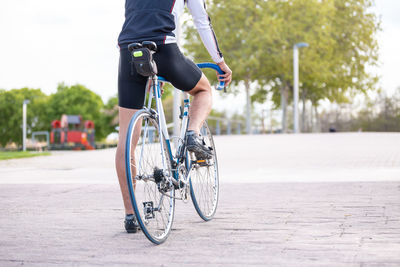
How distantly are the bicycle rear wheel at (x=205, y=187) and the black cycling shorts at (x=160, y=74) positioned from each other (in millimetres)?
660

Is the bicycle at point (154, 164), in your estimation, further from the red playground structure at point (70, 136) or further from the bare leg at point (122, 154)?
the red playground structure at point (70, 136)

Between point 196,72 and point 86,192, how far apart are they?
3377mm

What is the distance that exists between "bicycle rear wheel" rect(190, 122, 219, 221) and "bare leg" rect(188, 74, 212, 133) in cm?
36

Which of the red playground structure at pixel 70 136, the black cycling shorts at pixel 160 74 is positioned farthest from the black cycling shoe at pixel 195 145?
the red playground structure at pixel 70 136

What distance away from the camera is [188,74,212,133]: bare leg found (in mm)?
4077

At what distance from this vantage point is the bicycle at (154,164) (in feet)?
11.8

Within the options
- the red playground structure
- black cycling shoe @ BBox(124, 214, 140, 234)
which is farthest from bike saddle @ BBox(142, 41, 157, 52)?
the red playground structure

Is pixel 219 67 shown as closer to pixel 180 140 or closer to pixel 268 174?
pixel 180 140

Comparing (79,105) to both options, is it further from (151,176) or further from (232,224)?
(151,176)

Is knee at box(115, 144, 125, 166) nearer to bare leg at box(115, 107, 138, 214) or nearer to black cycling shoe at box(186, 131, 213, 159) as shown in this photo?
bare leg at box(115, 107, 138, 214)

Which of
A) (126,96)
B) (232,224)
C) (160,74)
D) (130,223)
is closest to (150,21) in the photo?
(160,74)

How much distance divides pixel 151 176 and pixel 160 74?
708mm

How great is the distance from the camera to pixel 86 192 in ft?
22.7

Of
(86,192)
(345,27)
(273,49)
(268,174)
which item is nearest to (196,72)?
(86,192)
